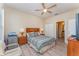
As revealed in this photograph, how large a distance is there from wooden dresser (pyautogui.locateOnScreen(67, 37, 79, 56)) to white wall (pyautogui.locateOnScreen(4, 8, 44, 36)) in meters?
0.95

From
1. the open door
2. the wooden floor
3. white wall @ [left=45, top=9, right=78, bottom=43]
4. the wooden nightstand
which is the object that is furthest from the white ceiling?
the wooden floor

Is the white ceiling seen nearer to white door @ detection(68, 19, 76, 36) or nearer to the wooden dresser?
white door @ detection(68, 19, 76, 36)

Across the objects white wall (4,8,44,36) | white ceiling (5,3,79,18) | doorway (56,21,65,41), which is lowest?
doorway (56,21,65,41)

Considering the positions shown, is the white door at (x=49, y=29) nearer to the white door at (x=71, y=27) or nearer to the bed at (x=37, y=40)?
the bed at (x=37, y=40)

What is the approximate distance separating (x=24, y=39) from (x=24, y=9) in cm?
87

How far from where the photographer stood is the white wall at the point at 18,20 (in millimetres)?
2609

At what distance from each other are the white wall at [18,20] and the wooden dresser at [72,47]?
0.95 meters

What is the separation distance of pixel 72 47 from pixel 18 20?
168cm

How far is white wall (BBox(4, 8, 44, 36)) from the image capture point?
2609 mm

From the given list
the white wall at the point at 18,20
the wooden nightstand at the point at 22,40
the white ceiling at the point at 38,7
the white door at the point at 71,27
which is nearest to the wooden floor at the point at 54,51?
the wooden nightstand at the point at 22,40

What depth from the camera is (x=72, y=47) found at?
8.64 feet

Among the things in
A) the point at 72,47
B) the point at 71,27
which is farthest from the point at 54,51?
the point at 71,27

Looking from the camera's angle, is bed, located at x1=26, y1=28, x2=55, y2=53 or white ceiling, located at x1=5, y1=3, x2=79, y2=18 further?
bed, located at x1=26, y1=28, x2=55, y2=53

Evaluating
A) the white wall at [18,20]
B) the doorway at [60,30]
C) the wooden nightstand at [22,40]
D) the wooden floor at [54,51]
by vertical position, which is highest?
the white wall at [18,20]
